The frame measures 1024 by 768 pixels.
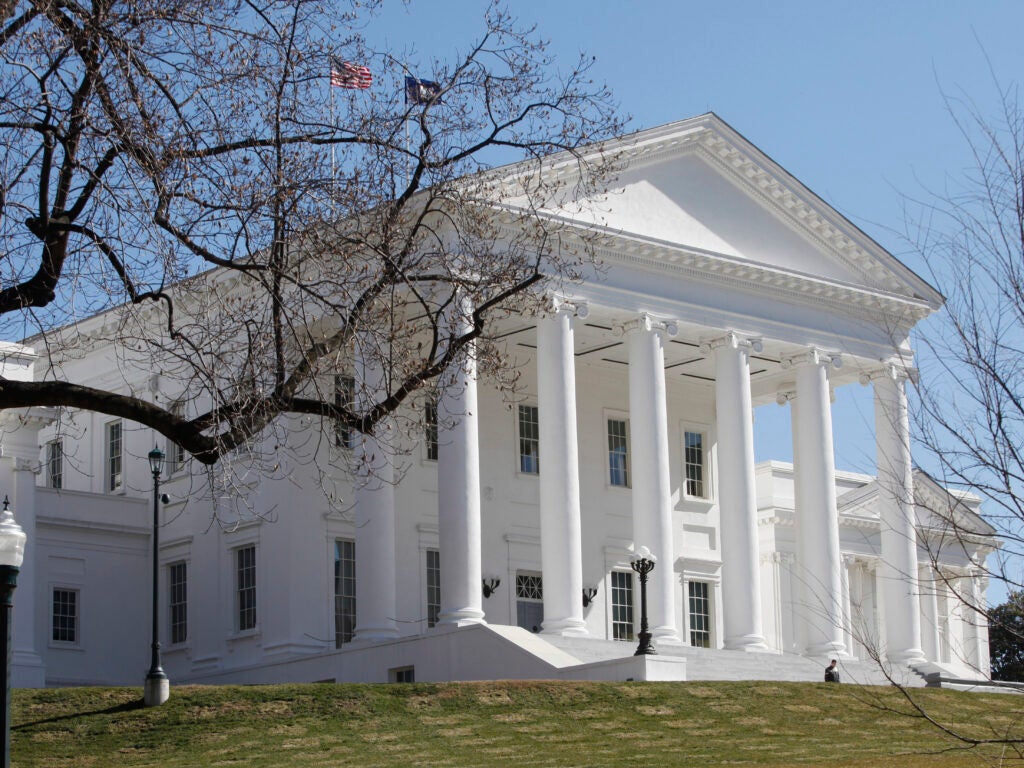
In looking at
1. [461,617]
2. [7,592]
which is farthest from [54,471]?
[7,592]

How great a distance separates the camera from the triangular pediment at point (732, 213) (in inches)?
1708

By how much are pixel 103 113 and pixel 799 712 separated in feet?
63.4

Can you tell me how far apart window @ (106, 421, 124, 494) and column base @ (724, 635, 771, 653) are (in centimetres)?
1805

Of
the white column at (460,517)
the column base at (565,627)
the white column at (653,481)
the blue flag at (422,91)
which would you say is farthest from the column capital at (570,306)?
the blue flag at (422,91)

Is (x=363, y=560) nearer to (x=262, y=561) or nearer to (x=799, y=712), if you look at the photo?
(x=262, y=561)

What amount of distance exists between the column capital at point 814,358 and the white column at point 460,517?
11443 millimetres

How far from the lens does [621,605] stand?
48906 mm

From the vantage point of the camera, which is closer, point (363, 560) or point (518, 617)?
point (363, 560)

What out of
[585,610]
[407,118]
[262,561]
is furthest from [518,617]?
[407,118]

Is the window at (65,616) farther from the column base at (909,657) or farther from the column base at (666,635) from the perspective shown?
the column base at (909,657)

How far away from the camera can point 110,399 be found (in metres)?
16.3

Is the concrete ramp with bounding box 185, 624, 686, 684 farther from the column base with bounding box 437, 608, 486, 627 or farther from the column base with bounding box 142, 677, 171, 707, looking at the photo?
the column base with bounding box 142, 677, 171, 707

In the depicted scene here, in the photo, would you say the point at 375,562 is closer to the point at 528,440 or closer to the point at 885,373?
the point at 528,440

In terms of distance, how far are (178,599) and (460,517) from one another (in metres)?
11.7
